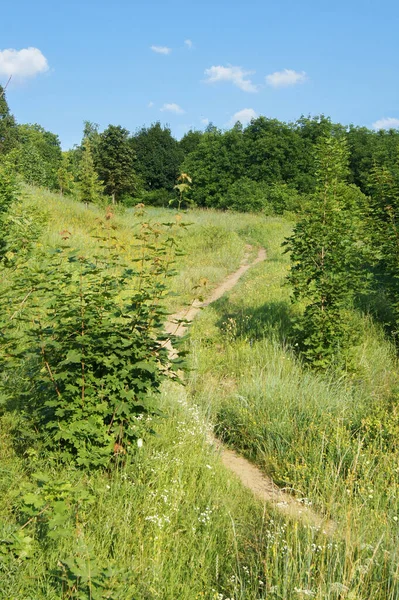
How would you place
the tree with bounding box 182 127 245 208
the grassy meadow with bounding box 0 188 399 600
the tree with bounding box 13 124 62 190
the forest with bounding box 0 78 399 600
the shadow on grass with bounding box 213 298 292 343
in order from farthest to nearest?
the tree with bounding box 182 127 245 208 < the tree with bounding box 13 124 62 190 < the shadow on grass with bounding box 213 298 292 343 < the forest with bounding box 0 78 399 600 < the grassy meadow with bounding box 0 188 399 600

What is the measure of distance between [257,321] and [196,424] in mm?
4645

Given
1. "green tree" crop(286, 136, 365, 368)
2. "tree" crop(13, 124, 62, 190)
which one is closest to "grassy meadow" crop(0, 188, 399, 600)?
"green tree" crop(286, 136, 365, 368)

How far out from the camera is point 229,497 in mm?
4375

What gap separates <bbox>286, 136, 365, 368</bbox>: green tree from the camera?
7855mm

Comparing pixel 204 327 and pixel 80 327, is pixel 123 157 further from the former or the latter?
pixel 80 327

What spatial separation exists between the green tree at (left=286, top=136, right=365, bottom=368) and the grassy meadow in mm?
398

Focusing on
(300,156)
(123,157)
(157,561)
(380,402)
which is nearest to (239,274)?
(380,402)

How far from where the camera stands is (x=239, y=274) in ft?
54.9

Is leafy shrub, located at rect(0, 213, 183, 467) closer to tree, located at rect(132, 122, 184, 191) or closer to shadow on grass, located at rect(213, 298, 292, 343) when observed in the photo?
shadow on grass, located at rect(213, 298, 292, 343)

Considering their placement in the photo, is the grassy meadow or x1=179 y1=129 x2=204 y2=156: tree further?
x1=179 y1=129 x2=204 y2=156: tree

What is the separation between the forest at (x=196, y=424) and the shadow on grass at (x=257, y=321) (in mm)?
63

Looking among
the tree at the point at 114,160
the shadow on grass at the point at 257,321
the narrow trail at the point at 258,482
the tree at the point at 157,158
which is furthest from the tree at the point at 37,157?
the tree at the point at 157,158

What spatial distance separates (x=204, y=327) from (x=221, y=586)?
23.2ft

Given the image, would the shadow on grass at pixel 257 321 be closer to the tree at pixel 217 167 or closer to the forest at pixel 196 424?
the forest at pixel 196 424
